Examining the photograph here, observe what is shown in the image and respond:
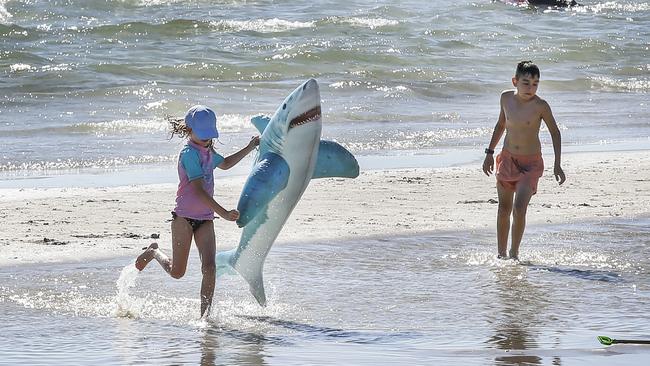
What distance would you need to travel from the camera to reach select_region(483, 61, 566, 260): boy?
8.49 meters

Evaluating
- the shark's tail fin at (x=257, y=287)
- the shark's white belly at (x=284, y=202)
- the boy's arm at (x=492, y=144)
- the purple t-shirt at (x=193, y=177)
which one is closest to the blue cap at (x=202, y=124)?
the purple t-shirt at (x=193, y=177)

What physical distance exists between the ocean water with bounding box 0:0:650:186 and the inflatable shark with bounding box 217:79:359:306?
5.61m

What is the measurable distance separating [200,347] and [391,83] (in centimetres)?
1627

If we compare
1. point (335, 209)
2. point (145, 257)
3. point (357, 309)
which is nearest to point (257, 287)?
point (357, 309)

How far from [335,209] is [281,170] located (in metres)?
3.99

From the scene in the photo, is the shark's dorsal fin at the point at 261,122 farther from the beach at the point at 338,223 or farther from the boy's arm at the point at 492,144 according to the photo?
the boy's arm at the point at 492,144

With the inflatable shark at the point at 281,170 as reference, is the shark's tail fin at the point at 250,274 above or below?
below

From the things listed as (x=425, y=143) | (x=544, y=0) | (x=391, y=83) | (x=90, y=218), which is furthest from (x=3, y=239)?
(x=544, y=0)

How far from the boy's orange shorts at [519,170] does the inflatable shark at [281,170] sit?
6.59ft

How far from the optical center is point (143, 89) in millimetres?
20328

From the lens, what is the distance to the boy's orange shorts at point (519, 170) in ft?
28.0

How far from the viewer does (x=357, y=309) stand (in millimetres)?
7137

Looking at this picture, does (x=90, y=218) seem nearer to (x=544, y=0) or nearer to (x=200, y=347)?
(x=200, y=347)

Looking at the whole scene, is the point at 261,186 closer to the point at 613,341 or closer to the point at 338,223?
the point at 613,341
